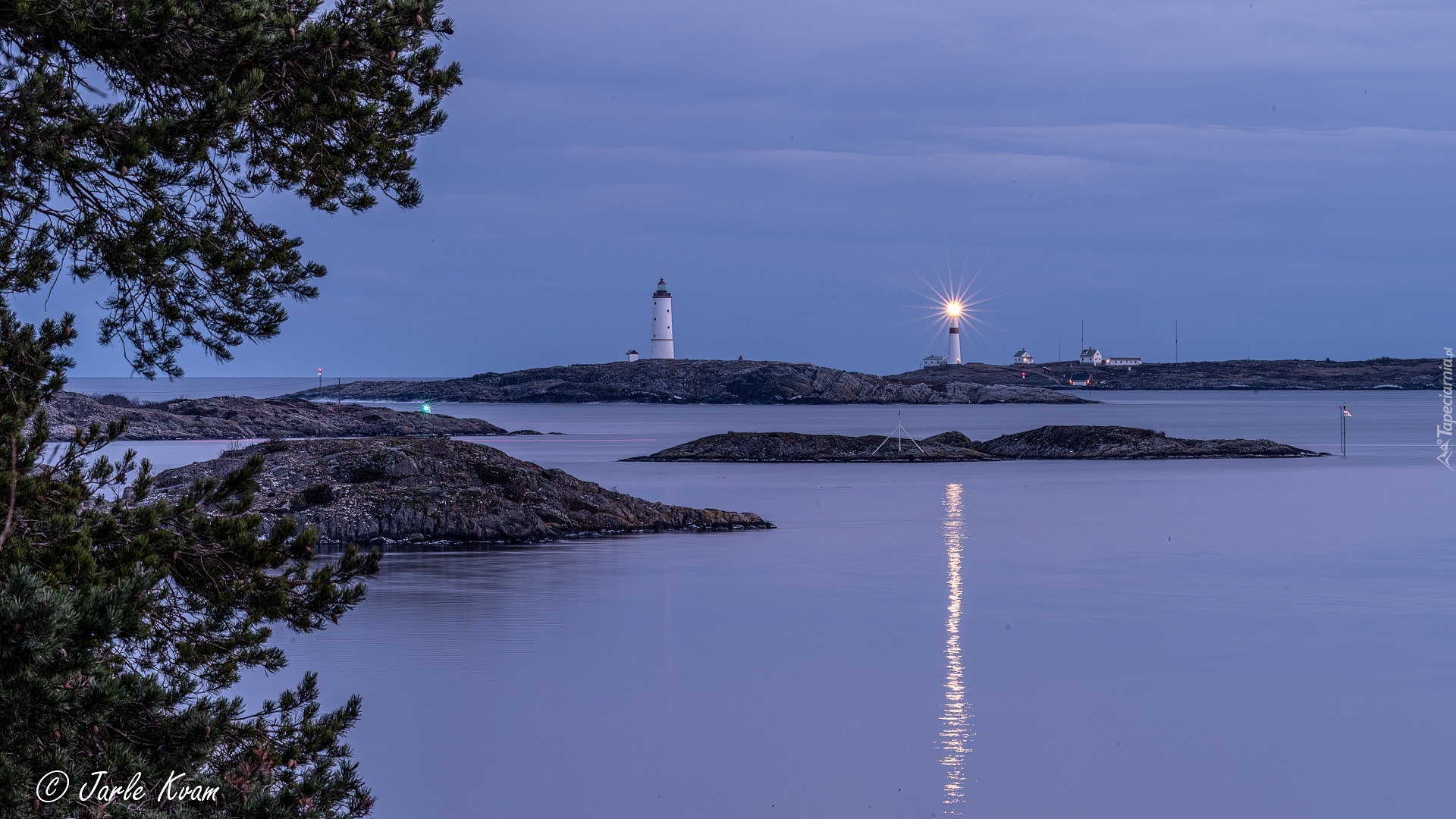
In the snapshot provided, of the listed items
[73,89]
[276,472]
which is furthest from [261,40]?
[276,472]

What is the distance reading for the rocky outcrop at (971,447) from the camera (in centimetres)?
4331

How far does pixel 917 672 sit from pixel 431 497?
10.3 metres

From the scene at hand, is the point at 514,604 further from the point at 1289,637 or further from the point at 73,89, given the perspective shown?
the point at 73,89

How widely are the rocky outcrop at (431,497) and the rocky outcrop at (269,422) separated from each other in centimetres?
3817

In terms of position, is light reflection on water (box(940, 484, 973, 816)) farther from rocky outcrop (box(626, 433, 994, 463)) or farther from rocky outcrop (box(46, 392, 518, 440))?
rocky outcrop (box(46, 392, 518, 440))

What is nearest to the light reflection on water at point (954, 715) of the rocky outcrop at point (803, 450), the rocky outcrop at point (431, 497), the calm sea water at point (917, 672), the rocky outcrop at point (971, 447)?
the calm sea water at point (917, 672)

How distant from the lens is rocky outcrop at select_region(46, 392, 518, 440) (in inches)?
2391

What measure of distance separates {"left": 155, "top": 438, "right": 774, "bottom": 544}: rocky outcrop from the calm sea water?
0.90 metres

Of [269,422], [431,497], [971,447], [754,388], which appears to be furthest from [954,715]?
[754,388]

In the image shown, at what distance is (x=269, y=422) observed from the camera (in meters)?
66.4

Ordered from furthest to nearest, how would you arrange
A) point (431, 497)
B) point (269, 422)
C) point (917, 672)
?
point (269, 422)
point (431, 497)
point (917, 672)

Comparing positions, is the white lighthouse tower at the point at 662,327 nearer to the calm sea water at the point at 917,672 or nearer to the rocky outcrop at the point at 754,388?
the rocky outcrop at the point at 754,388

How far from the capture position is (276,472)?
20.4 m

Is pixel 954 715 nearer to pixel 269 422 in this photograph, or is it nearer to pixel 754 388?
pixel 269 422
